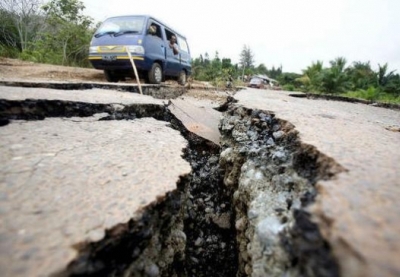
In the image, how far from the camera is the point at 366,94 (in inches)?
674

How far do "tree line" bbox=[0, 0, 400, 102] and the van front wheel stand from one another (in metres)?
3.54

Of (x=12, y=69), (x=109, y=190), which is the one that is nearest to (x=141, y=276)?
(x=109, y=190)

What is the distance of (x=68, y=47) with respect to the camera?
11.4 meters

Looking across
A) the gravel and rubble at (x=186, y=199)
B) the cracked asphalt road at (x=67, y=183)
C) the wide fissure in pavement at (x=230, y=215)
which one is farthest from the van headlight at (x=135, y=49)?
the cracked asphalt road at (x=67, y=183)

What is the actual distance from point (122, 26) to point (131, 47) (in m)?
0.71

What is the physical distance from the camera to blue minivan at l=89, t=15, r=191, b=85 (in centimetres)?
458

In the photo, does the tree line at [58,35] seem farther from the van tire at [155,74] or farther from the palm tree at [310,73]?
the palm tree at [310,73]

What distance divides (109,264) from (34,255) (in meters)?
0.17

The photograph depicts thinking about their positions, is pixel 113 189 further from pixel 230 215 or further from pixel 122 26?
pixel 122 26

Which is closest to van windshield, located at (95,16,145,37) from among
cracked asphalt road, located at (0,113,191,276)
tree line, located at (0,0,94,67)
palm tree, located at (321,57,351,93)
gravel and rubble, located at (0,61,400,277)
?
gravel and rubble, located at (0,61,400,277)

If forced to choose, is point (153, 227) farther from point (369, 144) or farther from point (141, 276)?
point (369, 144)

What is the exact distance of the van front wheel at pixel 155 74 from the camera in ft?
16.2

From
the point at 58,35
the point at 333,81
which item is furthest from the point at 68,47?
the point at 333,81

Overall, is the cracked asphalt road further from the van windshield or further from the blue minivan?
Result: the van windshield
